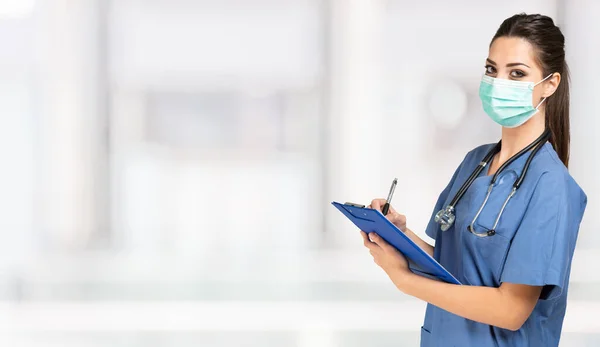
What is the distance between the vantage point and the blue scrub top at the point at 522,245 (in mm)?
939

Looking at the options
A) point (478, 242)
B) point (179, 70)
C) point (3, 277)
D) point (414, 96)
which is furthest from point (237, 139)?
point (478, 242)

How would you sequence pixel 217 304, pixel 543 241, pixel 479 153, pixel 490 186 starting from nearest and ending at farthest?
pixel 543 241 → pixel 490 186 → pixel 479 153 → pixel 217 304

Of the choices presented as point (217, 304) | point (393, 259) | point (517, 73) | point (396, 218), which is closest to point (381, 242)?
point (393, 259)

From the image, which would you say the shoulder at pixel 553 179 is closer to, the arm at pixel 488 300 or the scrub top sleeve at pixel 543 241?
the scrub top sleeve at pixel 543 241

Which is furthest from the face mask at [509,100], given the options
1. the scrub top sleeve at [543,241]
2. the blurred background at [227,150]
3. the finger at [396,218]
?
→ the blurred background at [227,150]

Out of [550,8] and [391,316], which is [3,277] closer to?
[391,316]

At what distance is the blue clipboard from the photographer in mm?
950

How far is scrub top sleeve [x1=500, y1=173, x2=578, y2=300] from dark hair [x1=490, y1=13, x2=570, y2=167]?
0.43 ft

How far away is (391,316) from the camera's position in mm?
2520

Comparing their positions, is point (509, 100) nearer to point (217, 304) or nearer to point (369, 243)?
point (369, 243)

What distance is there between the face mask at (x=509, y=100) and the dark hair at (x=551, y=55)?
3 centimetres

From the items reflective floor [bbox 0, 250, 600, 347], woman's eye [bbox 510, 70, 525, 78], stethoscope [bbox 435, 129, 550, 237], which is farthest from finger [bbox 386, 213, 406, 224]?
reflective floor [bbox 0, 250, 600, 347]

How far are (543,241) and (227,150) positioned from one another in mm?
1900

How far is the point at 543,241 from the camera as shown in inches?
37.1
